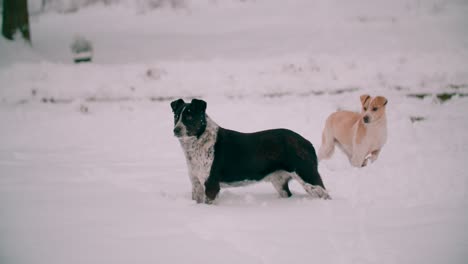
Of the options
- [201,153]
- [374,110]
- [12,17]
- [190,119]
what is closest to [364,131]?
[374,110]

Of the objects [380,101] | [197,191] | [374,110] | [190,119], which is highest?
[190,119]

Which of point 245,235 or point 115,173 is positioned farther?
point 115,173

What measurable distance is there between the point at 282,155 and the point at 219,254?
1578 mm

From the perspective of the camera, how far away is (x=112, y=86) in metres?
11.9

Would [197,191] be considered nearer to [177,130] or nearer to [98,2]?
[177,130]

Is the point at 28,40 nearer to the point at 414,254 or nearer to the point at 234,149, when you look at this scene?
the point at 234,149

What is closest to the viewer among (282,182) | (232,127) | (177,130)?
(177,130)

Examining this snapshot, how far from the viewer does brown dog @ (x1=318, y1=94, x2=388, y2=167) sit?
19.4 feet

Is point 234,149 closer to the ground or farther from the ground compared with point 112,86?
farther from the ground

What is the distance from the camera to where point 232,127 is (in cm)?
864

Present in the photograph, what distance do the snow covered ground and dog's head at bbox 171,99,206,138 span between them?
0.67 meters

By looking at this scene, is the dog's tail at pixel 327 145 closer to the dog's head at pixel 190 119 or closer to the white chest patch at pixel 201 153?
the white chest patch at pixel 201 153

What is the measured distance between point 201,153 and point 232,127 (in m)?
4.25

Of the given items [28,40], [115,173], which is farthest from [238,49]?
[115,173]
